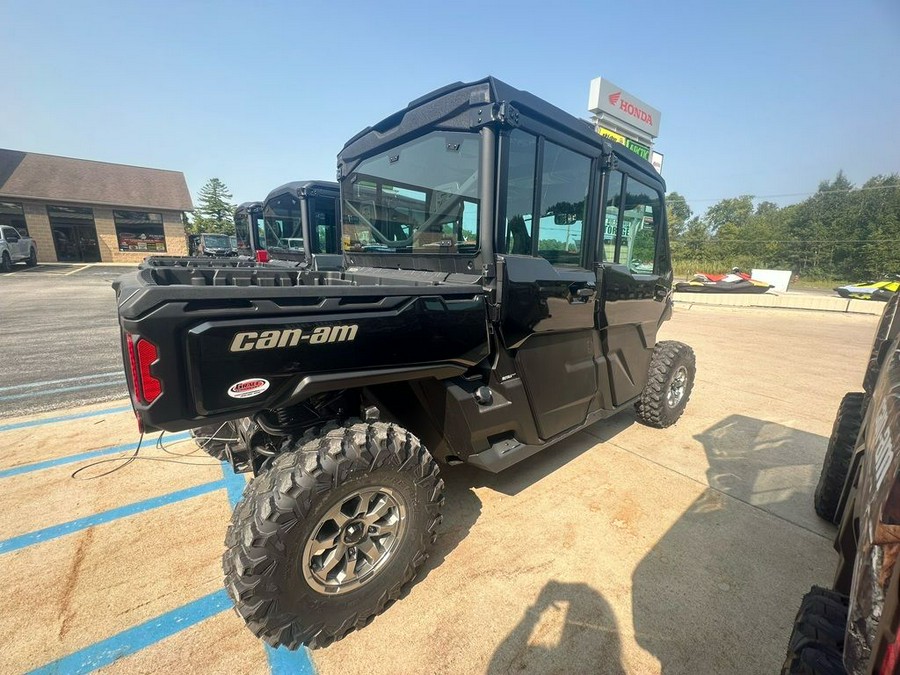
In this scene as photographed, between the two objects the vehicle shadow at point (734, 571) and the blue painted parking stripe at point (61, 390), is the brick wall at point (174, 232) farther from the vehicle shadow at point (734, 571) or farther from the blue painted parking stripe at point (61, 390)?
the vehicle shadow at point (734, 571)

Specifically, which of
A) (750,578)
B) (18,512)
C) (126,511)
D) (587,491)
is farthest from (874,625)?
(18,512)

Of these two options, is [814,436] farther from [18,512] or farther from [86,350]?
[86,350]

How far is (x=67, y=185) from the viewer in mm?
25812

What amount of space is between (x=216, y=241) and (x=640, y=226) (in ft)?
96.4

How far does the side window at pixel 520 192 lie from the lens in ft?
7.63

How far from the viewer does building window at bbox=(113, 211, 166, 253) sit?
2605 centimetres

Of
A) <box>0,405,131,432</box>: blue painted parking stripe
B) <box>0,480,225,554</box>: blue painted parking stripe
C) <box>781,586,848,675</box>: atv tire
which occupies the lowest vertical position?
<box>0,480,225,554</box>: blue painted parking stripe

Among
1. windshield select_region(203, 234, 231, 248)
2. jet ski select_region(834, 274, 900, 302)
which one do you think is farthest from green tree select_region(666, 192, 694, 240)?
windshield select_region(203, 234, 231, 248)

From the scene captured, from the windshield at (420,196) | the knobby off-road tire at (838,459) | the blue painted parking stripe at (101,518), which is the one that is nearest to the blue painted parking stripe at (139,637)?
the blue painted parking stripe at (101,518)

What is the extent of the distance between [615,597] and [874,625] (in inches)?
55.3

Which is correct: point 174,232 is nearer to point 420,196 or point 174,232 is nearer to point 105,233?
point 105,233

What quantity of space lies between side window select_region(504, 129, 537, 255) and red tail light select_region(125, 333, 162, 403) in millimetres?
1812

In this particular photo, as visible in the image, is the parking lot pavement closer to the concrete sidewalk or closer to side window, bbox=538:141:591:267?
side window, bbox=538:141:591:267

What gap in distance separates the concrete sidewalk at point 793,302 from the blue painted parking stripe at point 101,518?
17.0 metres
